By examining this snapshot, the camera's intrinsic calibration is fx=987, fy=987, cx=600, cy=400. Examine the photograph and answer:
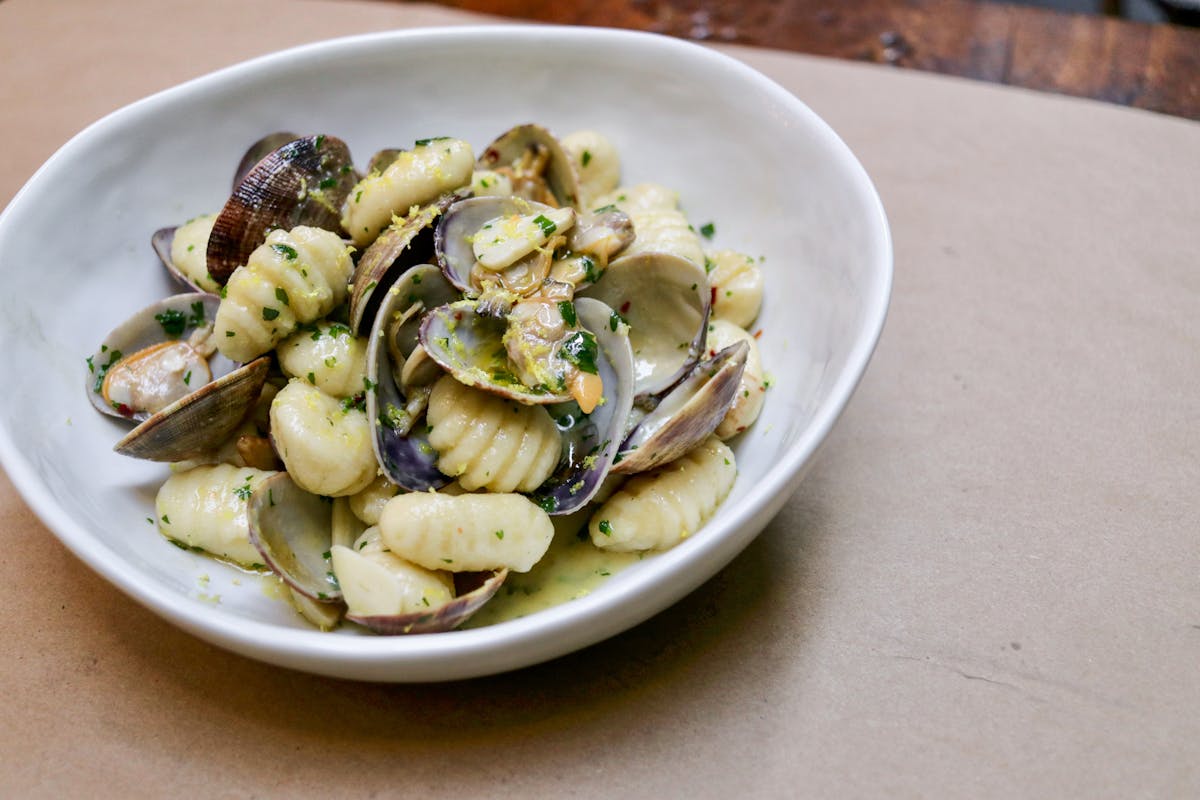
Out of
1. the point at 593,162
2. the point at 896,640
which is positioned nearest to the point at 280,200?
the point at 593,162

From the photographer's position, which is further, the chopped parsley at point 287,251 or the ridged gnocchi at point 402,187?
the ridged gnocchi at point 402,187

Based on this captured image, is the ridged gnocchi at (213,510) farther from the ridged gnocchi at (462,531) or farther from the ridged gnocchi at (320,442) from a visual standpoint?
the ridged gnocchi at (462,531)

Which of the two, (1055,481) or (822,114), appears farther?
(822,114)

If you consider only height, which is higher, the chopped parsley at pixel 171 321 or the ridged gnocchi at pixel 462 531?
the chopped parsley at pixel 171 321

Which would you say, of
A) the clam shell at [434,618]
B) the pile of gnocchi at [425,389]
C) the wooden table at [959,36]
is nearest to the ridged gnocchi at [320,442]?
the pile of gnocchi at [425,389]

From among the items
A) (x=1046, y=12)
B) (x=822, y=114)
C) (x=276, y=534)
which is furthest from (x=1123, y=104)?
(x=276, y=534)

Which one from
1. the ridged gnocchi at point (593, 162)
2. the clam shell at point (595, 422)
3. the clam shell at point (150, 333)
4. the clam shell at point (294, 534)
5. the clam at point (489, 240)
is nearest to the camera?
the clam shell at point (294, 534)

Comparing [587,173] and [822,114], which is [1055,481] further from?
[822,114]

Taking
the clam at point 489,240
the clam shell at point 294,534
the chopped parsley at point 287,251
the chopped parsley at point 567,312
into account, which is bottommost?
the clam shell at point 294,534
